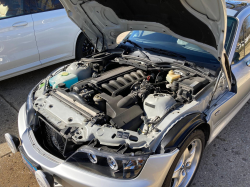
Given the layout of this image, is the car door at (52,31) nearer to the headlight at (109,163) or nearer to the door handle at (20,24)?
the door handle at (20,24)

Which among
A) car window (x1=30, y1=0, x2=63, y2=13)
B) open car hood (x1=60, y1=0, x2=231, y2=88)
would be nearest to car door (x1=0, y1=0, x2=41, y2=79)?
car window (x1=30, y1=0, x2=63, y2=13)

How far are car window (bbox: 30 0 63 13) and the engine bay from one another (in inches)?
83.7

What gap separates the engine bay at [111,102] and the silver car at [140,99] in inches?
0.4

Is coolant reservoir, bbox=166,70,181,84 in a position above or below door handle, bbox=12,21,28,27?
above

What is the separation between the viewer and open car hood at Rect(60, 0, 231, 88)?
225 cm

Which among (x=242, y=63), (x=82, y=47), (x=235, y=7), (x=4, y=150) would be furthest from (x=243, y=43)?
(x=4, y=150)

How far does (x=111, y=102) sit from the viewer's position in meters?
2.40

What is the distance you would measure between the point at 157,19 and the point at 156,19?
2 centimetres

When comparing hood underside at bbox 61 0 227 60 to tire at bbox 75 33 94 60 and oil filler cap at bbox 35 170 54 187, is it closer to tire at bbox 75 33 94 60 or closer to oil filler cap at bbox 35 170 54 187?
tire at bbox 75 33 94 60

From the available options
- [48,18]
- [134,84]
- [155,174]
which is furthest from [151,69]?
[48,18]

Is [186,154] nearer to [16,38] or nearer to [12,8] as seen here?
[16,38]

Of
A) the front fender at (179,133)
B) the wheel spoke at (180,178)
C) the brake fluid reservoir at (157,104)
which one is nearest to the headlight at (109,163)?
the front fender at (179,133)

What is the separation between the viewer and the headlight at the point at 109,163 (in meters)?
1.81

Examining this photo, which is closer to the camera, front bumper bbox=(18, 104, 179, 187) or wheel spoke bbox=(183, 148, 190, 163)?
front bumper bbox=(18, 104, 179, 187)
